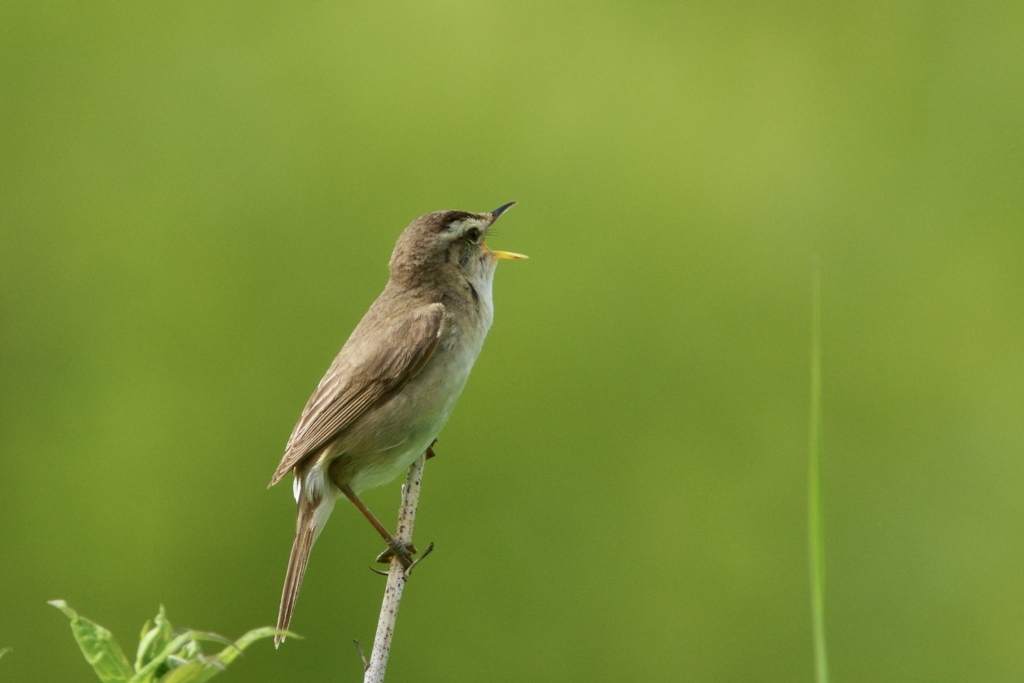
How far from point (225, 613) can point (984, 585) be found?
6.11 meters

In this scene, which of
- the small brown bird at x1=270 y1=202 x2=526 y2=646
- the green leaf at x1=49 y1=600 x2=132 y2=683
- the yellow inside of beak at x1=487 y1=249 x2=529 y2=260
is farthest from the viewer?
the yellow inside of beak at x1=487 y1=249 x2=529 y2=260

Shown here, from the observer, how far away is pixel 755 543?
9.73 meters

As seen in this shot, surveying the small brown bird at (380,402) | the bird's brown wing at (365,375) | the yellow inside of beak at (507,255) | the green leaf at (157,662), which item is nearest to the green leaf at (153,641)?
the green leaf at (157,662)

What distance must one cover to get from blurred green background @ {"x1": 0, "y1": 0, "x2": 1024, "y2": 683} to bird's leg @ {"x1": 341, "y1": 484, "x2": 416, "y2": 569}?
3.97m

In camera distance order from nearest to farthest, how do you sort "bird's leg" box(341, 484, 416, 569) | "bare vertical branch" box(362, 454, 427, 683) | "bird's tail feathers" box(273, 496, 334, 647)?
"bare vertical branch" box(362, 454, 427, 683) → "bird's leg" box(341, 484, 416, 569) → "bird's tail feathers" box(273, 496, 334, 647)

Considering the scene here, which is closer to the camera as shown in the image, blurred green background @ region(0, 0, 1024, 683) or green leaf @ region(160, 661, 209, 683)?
green leaf @ region(160, 661, 209, 683)

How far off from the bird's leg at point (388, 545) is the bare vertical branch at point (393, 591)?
0.02 metres

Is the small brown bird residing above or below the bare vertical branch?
above

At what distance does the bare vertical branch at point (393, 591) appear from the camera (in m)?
2.62

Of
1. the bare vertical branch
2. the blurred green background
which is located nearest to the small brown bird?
the bare vertical branch

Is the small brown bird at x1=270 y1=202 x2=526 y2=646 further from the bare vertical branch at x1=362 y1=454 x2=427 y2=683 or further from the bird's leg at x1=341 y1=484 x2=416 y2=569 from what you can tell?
the bare vertical branch at x1=362 y1=454 x2=427 y2=683

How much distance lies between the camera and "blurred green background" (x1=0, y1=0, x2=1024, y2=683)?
9.15m

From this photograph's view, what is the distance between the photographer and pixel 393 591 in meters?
3.01

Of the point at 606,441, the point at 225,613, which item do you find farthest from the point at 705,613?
the point at 225,613
